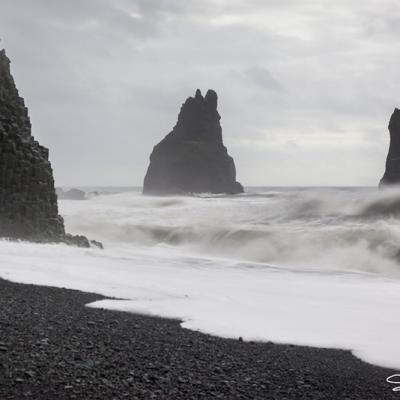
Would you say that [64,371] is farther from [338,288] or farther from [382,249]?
[382,249]

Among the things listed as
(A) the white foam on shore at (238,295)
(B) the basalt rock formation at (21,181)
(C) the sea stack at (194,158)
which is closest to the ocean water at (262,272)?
(A) the white foam on shore at (238,295)

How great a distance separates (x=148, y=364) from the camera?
625cm

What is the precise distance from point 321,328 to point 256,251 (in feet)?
59.0

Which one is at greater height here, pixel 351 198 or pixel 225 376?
pixel 351 198

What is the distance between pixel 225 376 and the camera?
620 centimetres

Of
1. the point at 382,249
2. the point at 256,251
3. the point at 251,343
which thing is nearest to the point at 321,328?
the point at 251,343

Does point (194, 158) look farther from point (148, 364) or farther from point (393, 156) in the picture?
point (148, 364)

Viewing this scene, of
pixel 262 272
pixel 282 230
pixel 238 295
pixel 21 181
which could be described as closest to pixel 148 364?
pixel 238 295

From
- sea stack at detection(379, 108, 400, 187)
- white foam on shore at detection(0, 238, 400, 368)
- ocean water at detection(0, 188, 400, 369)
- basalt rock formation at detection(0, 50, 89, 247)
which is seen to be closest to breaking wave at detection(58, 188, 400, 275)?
ocean water at detection(0, 188, 400, 369)

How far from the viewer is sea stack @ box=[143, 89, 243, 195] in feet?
415

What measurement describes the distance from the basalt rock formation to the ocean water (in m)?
2.20

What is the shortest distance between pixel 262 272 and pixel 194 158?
109624 mm

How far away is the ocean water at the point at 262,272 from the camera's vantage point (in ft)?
31.4

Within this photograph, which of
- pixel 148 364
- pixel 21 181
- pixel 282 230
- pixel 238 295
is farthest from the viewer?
pixel 282 230
